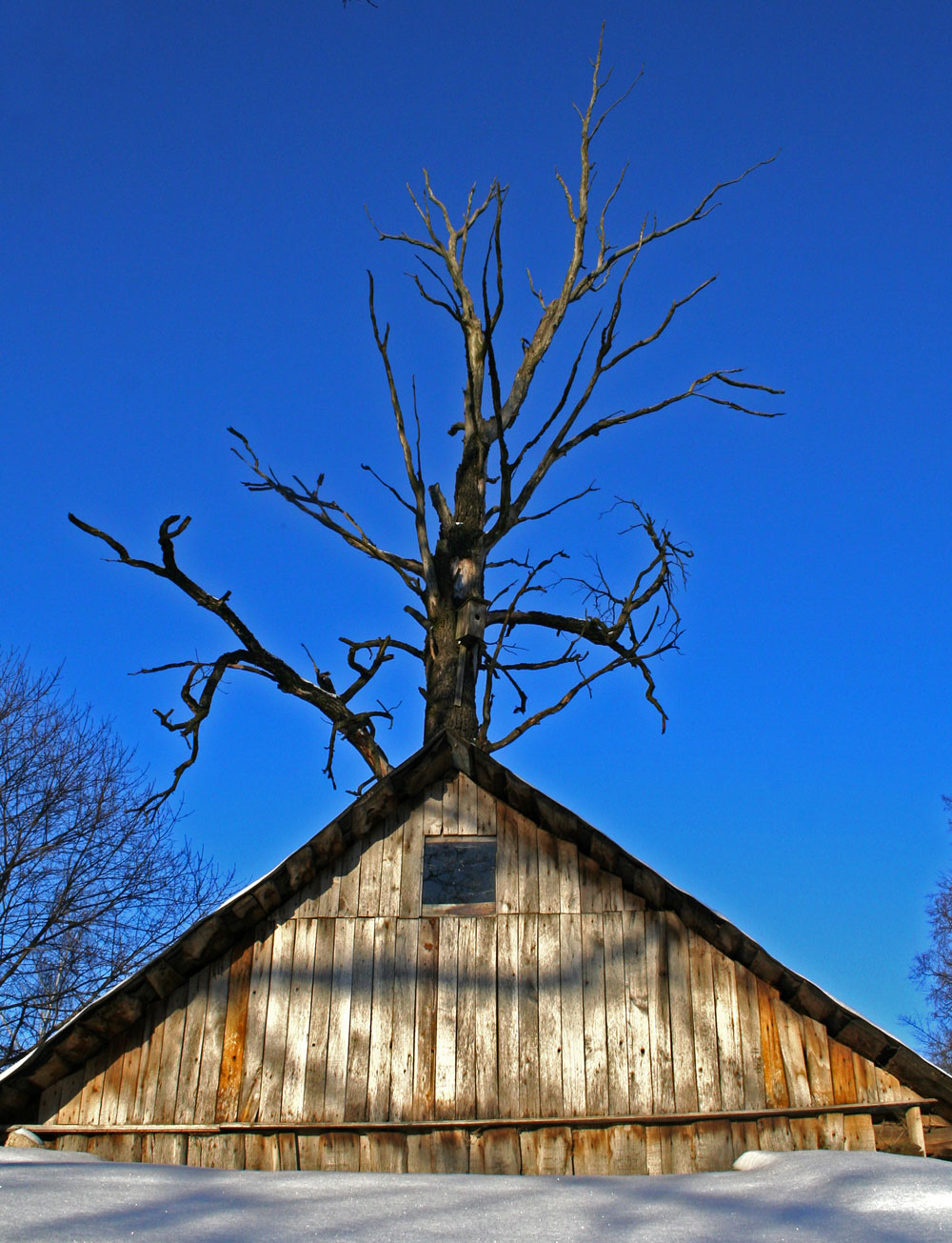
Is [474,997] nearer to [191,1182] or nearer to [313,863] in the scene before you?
[313,863]

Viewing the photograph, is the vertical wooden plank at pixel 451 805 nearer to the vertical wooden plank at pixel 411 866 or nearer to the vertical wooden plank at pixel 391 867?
the vertical wooden plank at pixel 411 866

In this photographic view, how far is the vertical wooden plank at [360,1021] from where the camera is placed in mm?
7070

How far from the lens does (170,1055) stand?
286 inches

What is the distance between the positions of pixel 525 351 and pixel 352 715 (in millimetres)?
5465

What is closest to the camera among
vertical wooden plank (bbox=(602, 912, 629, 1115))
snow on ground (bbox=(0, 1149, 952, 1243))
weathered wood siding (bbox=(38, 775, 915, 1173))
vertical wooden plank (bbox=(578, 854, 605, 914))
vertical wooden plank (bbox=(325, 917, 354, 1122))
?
snow on ground (bbox=(0, 1149, 952, 1243))

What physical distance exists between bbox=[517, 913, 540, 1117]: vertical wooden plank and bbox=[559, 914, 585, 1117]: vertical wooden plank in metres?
0.19

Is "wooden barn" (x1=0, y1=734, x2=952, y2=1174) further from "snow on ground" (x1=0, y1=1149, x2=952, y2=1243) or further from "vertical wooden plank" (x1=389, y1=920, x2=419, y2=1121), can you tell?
"snow on ground" (x1=0, y1=1149, x2=952, y2=1243)

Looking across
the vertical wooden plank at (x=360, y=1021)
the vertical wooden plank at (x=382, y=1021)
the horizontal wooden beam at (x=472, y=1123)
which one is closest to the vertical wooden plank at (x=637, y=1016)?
the horizontal wooden beam at (x=472, y=1123)

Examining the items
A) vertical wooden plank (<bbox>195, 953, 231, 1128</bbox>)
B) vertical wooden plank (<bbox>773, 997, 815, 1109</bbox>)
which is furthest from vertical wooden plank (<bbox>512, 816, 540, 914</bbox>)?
vertical wooden plank (<bbox>195, 953, 231, 1128</bbox>)

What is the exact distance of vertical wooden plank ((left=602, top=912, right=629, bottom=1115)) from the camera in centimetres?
698

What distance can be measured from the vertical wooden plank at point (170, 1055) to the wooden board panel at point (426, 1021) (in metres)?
1.66

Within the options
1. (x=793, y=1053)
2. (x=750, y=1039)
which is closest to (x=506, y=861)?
(x=750, y=1039)

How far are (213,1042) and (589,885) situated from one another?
2906mm

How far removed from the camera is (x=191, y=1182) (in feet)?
18.1
